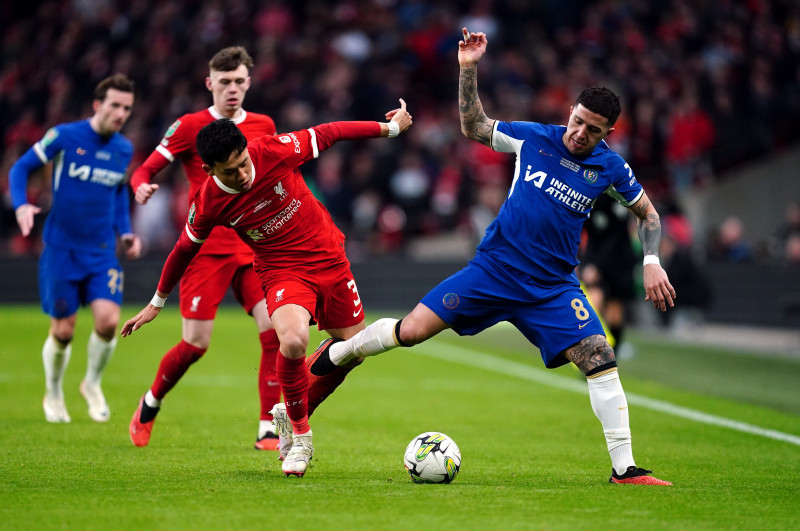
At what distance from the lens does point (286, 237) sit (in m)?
6.58

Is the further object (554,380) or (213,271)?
(554,380)

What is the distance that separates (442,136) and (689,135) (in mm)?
4925

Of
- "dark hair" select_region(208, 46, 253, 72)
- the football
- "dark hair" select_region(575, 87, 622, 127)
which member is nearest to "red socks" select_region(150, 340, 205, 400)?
"dark hair" select_region(208, 46, 253, 72)

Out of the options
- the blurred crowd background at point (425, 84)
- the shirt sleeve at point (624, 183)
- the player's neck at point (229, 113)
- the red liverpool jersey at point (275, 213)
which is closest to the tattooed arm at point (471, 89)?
the red liverpool jersey at point (275, 213)

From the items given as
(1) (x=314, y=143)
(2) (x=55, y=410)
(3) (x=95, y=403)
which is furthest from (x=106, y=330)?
(1) (x=314, y=143)

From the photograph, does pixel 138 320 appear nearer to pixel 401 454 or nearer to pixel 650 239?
pixel 401 454

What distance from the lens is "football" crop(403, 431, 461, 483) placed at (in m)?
6.15

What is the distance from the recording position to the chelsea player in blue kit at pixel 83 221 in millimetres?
8602

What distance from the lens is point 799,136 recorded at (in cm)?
2175

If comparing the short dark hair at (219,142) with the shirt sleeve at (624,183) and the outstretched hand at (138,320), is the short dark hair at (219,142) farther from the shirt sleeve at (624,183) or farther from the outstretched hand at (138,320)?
the shirt sleeve at (624,183)

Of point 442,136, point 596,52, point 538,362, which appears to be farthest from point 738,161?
point 538,362

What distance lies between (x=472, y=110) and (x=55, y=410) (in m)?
4.58

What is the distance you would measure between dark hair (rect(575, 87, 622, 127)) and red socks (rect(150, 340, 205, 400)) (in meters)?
3.26

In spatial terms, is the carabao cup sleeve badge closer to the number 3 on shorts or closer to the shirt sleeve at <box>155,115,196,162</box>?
the shirt sleeve at <box>155,115,196,162</box>
